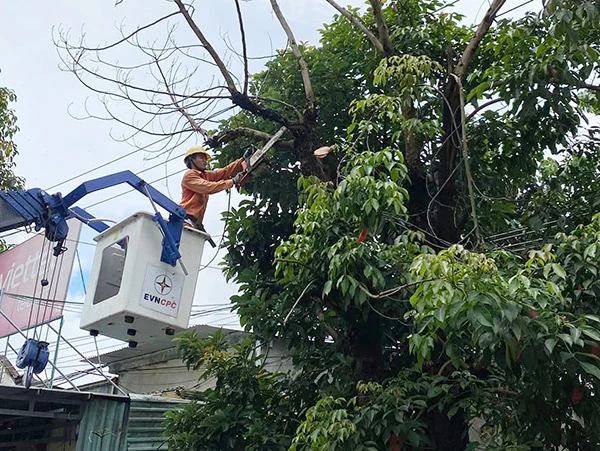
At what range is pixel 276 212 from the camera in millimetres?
7113

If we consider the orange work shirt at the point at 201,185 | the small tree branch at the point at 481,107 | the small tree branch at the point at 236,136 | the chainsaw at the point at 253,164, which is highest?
the small tree branch at the point at 481,107

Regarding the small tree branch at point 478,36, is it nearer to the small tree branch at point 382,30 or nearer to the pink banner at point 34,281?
the small tree branch at point 382,30

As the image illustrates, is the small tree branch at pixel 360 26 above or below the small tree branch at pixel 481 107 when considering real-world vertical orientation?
above

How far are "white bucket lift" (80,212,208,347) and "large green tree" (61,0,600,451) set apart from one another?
2.53ft

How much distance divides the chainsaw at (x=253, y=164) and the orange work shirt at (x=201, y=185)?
10 cm

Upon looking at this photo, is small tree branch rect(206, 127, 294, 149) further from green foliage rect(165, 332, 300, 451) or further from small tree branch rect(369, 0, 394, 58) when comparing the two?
green foliage rect(165, 332, 300, 451)

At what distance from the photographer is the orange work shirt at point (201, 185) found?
236 inches

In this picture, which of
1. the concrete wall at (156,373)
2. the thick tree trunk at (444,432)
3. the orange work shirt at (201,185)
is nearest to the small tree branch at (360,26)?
the orange work shirt at (201,185)

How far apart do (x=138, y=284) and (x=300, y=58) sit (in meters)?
2.70

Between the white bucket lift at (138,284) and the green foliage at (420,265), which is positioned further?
the white bucket lift at (138,284)

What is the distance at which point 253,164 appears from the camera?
6125 mm

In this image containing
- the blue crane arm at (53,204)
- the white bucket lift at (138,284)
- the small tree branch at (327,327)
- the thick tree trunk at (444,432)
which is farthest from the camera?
the blue crane arm at (53,204)

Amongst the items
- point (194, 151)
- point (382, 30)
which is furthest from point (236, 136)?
point (382, 30)

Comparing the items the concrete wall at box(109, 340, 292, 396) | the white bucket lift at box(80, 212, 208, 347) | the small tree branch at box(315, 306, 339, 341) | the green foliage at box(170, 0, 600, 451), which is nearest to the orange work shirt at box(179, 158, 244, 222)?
the white bucket lift at box(80, 212, 208, 347)
